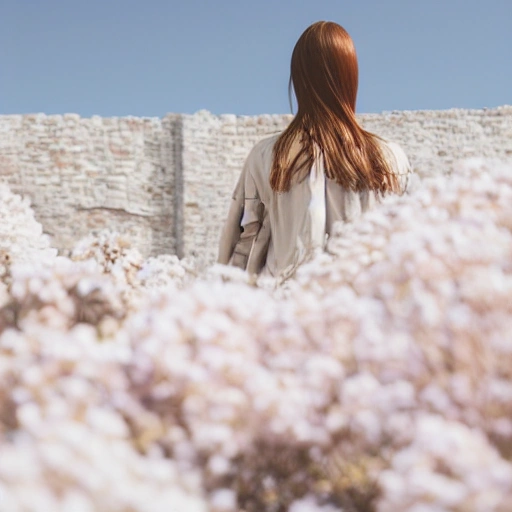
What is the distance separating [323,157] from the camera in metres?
2.38

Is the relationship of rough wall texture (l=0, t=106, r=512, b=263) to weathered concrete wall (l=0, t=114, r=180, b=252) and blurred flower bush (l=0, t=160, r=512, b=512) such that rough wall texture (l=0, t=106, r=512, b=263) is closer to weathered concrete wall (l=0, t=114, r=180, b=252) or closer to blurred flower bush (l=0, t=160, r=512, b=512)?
weathered concrete wall (l=0, t=114, r=180, b=252)

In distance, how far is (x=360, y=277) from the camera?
950 millimetres

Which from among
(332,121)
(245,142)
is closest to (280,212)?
(332,121)

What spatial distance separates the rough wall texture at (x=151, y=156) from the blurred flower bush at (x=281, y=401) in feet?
37.5

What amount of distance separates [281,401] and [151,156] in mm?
11946

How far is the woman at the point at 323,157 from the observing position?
7.72 ft

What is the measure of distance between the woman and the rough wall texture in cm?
980

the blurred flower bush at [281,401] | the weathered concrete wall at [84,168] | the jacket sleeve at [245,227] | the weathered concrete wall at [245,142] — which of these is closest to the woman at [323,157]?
the jacket sleeve at [245,227]

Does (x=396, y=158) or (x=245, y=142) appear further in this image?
(x=245, y=142)

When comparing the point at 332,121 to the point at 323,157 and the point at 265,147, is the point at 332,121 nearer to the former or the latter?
the point at 323,157

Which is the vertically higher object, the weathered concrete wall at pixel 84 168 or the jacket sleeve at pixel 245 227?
the weathered concrete wall at pixel 84 168

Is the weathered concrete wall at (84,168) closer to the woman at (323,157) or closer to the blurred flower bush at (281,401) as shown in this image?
the woman at (323,157)

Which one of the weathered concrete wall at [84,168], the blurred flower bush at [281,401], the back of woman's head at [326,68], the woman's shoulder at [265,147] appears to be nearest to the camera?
the blurred flower bush at [281,401]

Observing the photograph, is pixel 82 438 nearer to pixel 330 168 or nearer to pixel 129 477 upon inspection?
pixel 129 477
